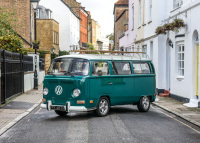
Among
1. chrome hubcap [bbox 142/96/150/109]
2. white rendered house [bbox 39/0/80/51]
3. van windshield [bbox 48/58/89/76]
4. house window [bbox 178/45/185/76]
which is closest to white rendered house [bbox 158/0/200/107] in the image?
house window [bbox 178/45/185/76]

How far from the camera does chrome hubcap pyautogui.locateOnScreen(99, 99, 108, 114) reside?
11.8 metres

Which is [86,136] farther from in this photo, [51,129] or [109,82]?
[109,82]

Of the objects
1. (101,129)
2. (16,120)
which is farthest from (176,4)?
(101,129)

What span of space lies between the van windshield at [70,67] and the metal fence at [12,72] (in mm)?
3818

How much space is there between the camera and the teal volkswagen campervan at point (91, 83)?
1118 centimetres

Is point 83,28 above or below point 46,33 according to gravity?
above

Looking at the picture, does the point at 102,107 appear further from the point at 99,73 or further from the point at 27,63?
the point at 27,63

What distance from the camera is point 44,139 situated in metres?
8.41

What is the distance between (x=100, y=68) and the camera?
39.2 ft

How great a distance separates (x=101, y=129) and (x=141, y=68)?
4789mm

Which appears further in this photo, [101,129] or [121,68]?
[121,68]

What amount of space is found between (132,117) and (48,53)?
31765mm

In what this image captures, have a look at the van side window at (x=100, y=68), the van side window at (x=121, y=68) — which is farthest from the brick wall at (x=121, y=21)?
the van side window at (x=100, y=68)

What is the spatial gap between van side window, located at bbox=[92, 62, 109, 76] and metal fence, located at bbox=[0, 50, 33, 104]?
4.88 m
